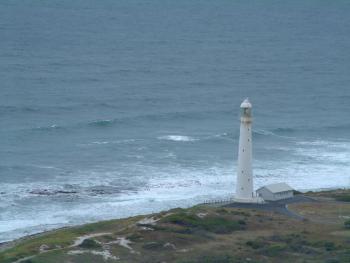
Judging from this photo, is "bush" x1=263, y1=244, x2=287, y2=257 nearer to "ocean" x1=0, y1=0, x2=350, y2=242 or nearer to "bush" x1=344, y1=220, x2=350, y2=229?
"bush" x1=344, y1=220, x2=350, y2=229

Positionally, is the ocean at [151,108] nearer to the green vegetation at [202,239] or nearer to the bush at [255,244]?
the green vegetation at [202,239]

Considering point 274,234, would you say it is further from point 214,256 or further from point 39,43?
point 39,43

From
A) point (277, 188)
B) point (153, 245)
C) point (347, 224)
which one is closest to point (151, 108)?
point (277, 188)

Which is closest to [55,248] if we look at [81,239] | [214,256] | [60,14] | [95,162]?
[81,239]

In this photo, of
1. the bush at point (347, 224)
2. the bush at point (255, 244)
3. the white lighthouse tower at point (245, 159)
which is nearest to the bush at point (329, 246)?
the bush at point (255, 244)

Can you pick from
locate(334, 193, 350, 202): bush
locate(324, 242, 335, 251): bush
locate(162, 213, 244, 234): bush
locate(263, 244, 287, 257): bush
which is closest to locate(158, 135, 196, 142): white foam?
locate(334, 193, 350, 202): bush
